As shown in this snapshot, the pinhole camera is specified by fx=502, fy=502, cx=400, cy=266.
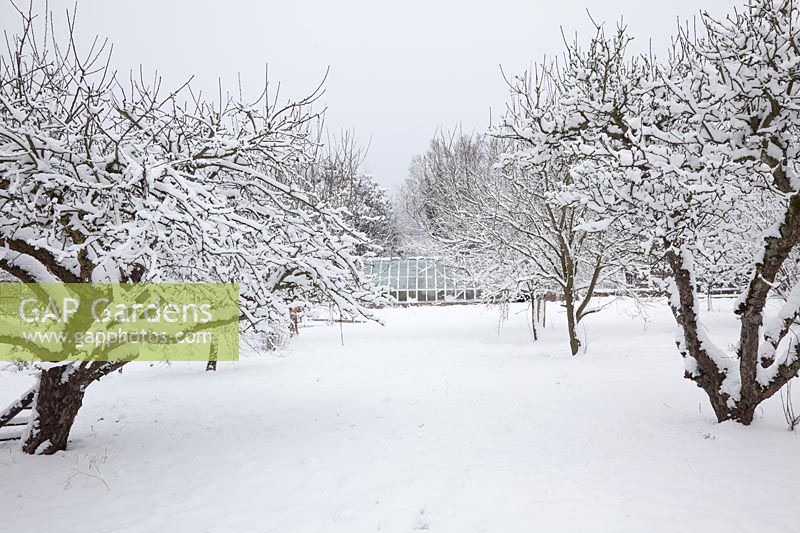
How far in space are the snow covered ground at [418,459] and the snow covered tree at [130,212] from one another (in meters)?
1.42

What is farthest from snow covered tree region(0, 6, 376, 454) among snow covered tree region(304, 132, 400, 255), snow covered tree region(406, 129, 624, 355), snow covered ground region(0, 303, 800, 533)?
snow covered tree region(406, 129, 624, 355)

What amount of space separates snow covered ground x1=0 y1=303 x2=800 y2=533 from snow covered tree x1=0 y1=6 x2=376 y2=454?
4.65 feet

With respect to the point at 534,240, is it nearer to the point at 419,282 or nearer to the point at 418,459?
the point at 418,459

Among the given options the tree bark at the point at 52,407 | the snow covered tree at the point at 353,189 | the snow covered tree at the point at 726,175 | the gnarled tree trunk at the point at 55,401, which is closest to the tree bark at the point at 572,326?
the snow covered tree at the point at 353,189

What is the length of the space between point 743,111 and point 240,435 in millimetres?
6893

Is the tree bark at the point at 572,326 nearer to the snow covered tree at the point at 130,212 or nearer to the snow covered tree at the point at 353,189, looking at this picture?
the snow covered tree at the point at 353,189

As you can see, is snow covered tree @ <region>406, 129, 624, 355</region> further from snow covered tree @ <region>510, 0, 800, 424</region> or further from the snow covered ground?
snow covered tree @ <region>510, 0, 800, 424</region>

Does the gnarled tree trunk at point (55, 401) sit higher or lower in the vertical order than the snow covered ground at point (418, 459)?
higher

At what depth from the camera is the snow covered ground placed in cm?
396

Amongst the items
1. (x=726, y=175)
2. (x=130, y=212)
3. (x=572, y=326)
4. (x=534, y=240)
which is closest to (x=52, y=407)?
(x=130, y=212)

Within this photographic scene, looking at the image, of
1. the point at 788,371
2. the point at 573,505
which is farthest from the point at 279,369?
the point at 788,371

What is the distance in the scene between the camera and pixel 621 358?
1091cm

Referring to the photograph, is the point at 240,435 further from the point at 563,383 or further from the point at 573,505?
the point at 563,383

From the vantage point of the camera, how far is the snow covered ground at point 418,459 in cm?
396
